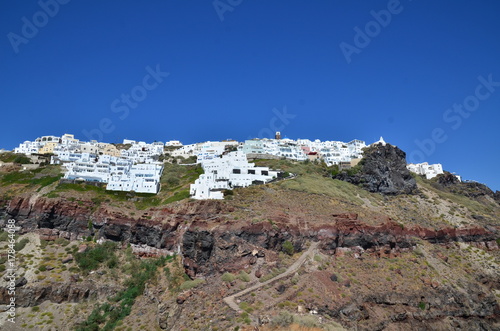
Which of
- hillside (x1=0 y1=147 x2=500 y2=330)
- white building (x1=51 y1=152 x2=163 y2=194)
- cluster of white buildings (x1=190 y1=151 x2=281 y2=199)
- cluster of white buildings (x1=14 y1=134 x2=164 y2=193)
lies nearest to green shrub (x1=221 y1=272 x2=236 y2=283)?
hillside (x1=0 y1=147 x2=500 y2=330)

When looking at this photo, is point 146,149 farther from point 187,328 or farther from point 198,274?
point 187,328

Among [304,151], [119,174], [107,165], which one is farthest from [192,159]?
[304,151]

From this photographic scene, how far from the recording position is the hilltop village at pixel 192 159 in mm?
62781

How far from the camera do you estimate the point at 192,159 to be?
94625mm

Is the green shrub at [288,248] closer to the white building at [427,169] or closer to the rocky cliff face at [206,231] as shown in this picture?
the rocky cliff face at [206,231]

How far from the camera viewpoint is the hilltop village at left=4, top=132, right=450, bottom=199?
62.8 m

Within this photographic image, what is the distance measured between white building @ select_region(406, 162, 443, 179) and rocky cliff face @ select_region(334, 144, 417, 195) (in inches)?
1310

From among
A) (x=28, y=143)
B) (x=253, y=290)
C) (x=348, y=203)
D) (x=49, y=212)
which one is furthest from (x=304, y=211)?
(x=28, y=143)

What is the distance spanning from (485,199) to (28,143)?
432 feet

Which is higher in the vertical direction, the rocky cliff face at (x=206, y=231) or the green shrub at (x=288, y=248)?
the rocky cliff face at (x=206, y=231)

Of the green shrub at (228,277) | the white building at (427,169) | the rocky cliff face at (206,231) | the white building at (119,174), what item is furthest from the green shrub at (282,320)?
the white building at (427,169)

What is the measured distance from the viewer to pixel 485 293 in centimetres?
4647

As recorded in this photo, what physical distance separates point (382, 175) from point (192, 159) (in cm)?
5047

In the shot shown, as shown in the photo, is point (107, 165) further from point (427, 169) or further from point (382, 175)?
point (427, 169)
